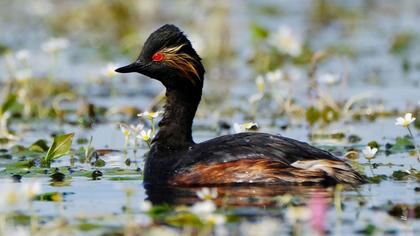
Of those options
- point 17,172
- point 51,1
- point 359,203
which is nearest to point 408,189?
point 359,203

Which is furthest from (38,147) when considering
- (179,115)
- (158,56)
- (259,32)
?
(259,32)

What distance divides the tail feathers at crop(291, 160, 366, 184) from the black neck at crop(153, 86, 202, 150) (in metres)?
1.45

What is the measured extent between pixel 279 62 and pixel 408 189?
1053 cm

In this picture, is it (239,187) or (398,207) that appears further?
(239,187)

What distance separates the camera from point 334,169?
10398 millimetres

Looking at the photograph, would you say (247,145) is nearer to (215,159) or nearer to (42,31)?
(215,159)

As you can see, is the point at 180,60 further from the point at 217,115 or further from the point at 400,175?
the point at 217,115

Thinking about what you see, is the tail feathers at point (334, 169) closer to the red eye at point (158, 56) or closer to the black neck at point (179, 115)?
the black neck at point (179, 115)

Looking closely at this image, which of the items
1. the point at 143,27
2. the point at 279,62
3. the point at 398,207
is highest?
the point at 143,27

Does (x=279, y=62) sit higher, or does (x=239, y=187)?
(x=279, y=62)

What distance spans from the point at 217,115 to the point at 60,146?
15.4 feet

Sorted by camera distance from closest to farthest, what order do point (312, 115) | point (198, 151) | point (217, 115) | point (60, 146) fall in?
1. point (198, 151)
2. point (60, 146)
3. point (312, 115)
4. point (217, 115)

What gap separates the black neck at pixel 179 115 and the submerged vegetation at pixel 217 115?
0.16 metres

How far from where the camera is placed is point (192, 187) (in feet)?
34.7
